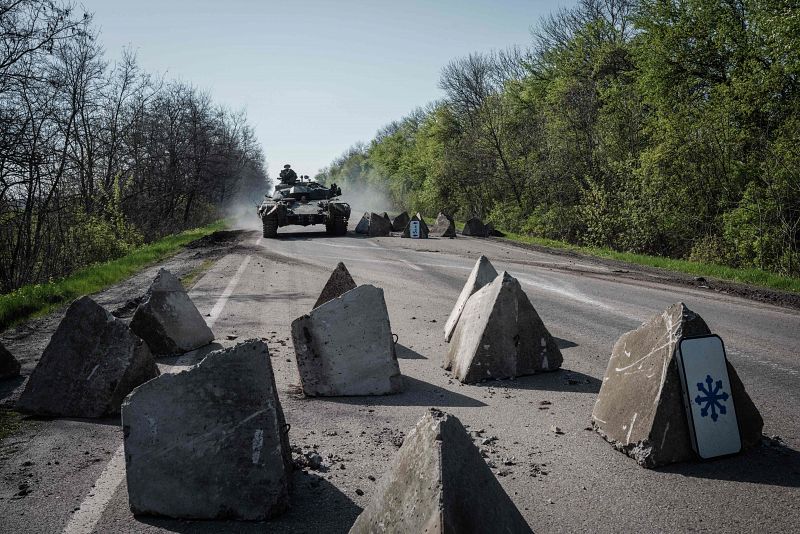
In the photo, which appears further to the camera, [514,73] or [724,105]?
[514,73]

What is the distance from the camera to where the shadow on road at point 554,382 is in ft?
20.6

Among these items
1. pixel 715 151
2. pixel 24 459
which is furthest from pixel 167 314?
pixel 715 151

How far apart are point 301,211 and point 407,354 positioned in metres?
20.9

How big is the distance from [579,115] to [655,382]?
24.8 m

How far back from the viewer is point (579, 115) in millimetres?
27469

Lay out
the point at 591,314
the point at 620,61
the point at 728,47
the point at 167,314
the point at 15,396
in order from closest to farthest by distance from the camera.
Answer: the point at 15,396
the point at 167,314
the point at 591,314
the point at 728,47
the point at 620,61

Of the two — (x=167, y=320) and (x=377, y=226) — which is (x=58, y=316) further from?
(x=377, y=226)

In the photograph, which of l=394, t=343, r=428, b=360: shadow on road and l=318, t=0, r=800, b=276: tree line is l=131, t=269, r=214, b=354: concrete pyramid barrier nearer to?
l=394, t=343, r=428, b=360: shadow on road

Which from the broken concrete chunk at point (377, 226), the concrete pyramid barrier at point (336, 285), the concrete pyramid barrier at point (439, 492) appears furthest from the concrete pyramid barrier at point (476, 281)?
the broken concrete chunk at point (377, 226)

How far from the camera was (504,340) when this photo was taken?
21.4 ft

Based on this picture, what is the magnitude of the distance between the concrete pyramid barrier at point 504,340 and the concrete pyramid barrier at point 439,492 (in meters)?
3.57

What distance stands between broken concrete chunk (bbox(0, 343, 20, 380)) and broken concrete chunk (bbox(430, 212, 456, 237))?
21.8 metres

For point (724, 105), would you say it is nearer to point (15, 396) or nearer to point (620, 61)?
point (620, 61)

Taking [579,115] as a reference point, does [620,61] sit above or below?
above
